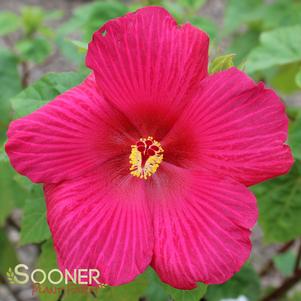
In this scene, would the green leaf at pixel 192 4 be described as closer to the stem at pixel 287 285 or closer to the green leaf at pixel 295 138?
the green leaf at pixel 295 138

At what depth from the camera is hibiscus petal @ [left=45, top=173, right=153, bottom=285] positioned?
1007 mm

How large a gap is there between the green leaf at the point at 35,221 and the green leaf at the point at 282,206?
0.62 m

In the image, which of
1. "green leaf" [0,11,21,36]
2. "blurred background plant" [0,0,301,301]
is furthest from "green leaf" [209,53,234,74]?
"green leaf" [0,11,21,36]

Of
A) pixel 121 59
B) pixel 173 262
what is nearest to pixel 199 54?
pixel 121 59

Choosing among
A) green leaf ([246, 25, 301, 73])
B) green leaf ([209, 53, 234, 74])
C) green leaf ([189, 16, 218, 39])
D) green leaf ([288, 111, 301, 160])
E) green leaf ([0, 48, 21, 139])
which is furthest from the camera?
green leaf ([0, 48, 21, 139])

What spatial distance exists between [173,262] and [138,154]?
24 cm

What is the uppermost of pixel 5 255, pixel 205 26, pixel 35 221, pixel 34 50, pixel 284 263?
pixel 205 26

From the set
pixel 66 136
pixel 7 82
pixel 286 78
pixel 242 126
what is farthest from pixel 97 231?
pixel 286 78

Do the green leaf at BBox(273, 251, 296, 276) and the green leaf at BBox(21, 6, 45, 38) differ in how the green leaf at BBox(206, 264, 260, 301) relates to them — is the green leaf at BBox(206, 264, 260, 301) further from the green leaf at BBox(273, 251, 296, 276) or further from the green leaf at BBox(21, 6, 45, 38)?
the green leaf at BBox(21, 6, 45, 38)

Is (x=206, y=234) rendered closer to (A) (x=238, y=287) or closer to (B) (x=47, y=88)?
(B) (x=47, y=88)

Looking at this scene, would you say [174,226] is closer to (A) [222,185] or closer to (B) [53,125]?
(A) [222,185]

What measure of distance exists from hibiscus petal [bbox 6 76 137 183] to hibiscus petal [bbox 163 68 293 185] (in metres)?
0.19

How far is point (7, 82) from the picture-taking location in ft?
6.54

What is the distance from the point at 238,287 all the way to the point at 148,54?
1070mm
